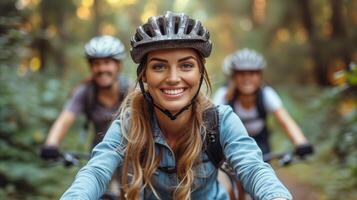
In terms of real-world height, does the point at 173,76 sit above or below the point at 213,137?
above

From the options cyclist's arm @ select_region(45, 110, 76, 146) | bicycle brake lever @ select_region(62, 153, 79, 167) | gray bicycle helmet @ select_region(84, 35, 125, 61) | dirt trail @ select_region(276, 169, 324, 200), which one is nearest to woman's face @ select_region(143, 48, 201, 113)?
bicycle brake lever @ select_region(62, 153, 79, 167)

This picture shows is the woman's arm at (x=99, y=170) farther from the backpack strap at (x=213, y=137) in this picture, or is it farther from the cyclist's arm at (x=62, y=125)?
the cyclist's arm at (x=62, y=125)

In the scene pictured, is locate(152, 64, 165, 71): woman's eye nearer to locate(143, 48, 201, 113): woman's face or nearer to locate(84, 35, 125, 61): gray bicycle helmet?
locate(143, 48, 201, 113): woman's face

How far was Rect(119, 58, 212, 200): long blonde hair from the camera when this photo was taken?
2982 mm

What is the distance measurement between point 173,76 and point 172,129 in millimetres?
443

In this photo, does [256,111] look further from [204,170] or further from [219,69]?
[219,69]

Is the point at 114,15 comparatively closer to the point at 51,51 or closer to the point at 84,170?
the point at 51,51

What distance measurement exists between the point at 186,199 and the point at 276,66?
16.8 m

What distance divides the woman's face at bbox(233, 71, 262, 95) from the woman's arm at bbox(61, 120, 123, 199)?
10.5 ft

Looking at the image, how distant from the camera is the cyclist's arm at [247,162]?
2539 millimetres

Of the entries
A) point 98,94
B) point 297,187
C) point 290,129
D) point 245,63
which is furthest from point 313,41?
point 98,94

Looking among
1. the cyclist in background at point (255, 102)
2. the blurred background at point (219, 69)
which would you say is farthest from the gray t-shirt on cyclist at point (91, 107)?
the cyclist in background at point (255, 102)

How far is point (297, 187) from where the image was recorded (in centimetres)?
943

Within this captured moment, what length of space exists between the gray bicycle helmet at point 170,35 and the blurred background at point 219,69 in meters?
0.75
